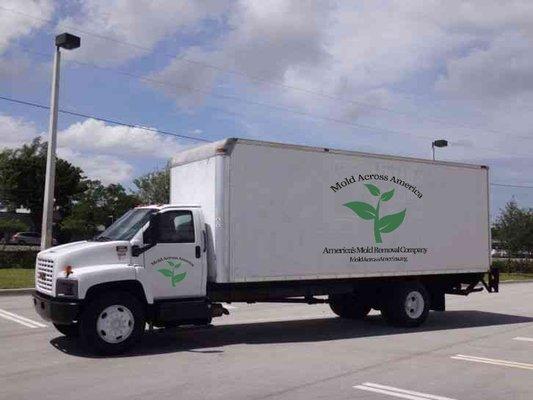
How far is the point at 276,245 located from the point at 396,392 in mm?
4407

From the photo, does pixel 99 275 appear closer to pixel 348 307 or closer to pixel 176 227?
pixel 176 227

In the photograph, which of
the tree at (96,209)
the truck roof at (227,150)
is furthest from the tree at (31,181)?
the truck roof at (227,150)

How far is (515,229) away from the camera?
43562 mm

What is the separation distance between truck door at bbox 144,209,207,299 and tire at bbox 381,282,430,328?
4206 millimetres

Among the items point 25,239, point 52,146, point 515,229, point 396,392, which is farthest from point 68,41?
point 25,239

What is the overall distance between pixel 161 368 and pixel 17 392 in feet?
6.45

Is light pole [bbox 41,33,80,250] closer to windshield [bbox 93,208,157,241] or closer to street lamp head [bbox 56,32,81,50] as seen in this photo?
street lamp head [bbox 56,32,81,50]

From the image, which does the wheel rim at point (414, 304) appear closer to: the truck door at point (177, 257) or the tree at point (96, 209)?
the truck door at point (177, 257)

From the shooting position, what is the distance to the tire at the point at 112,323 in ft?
31.1

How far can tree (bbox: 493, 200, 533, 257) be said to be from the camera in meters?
43.4

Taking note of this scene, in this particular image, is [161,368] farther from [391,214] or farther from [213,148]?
[391,214]

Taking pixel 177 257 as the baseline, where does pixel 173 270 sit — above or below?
below

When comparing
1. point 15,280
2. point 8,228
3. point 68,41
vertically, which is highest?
point 68,41

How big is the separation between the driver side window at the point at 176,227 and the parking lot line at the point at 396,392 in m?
4.02
